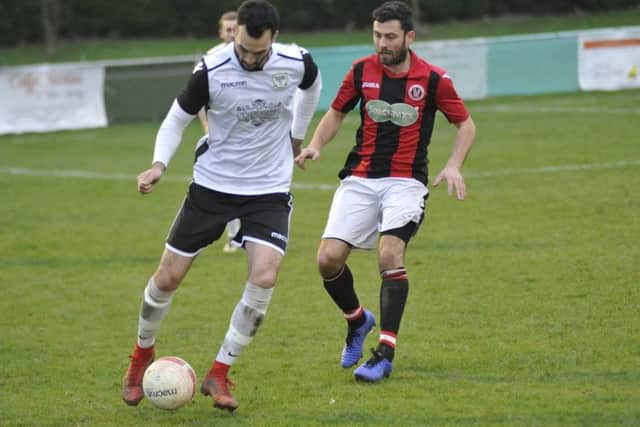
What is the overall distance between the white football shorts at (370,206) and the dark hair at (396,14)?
1.02 meters

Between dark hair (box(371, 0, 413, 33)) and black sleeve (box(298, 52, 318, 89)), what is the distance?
21.2 inches

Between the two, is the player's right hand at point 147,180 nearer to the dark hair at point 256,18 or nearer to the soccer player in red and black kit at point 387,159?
the dark hair at point 256,18

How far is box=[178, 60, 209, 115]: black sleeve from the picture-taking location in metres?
6.52

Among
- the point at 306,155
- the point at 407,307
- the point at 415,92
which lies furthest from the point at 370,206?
the point at 407,307

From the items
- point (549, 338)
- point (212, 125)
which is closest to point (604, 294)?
point (549, 338)

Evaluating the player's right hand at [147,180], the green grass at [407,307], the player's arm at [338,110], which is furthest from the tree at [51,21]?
the player's right hand at [147,180]

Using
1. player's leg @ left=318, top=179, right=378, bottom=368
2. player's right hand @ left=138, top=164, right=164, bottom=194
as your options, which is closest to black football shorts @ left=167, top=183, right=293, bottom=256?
player's right hand @ left=138, top=164, right=164, bottom=194

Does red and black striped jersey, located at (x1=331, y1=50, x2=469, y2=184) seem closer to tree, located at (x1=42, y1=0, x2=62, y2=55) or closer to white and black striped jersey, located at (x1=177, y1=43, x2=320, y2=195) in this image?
white and black striped jersey, located at (x1=177, y1=43, x2=320, y2=195)

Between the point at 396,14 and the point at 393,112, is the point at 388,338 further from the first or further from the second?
the point at 396,14

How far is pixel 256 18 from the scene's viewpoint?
6.25 metres

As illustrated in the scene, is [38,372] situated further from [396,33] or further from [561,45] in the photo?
[561,45]

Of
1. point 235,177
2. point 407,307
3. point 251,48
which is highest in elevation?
point 251,48

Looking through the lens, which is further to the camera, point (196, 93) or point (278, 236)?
point (278, 236)

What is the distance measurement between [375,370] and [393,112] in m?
1.69
